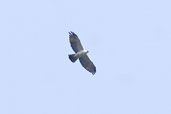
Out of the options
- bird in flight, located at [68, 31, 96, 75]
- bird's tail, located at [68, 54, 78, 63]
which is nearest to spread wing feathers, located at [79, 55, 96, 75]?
bird in flight, located at [68, 31, 96, 75]

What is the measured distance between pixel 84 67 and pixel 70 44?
2.24 m

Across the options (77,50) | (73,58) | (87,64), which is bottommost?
(73,58)

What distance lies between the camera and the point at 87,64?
64250 millimetres

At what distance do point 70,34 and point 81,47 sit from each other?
1248 mm

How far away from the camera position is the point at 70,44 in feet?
207

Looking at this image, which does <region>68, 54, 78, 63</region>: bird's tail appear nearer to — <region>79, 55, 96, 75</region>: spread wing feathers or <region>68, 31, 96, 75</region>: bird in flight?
<region>68, 31, 96, 75</region>: bird in flight

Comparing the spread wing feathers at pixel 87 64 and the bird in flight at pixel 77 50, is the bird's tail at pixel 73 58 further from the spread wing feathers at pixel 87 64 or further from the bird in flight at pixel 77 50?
the spread wing feathers at pixel 87 64

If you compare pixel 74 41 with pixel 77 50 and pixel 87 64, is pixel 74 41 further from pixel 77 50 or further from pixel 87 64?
pixel 87 64

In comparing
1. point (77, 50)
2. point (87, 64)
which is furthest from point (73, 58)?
point (87, 64)

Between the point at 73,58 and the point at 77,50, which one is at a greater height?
the point at 77,50

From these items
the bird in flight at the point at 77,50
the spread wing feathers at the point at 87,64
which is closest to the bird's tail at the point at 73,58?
the bird in flight at the point at 77,50

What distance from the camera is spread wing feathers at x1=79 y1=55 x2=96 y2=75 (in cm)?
6400

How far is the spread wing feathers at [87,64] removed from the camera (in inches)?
2520

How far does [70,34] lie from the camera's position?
6322 centimetres
